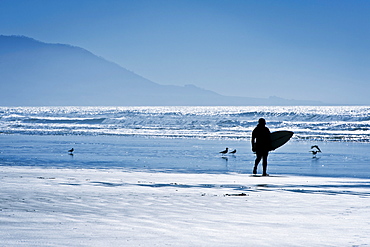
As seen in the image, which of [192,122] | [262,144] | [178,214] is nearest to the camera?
[178,214]

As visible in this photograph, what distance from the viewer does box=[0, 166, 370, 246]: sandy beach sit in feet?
17.3

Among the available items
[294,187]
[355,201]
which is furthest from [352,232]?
[294,187]

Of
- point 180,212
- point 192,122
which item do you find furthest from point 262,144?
point 192,122

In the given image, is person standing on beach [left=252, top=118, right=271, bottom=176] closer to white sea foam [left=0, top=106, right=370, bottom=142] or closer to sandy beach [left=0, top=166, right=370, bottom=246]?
sandy beach [left=0, top=166, right=370, bottom=246]

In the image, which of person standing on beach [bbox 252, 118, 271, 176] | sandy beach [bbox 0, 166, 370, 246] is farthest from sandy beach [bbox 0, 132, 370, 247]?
person standing on beach [bbox 252, 118, 271, 176]

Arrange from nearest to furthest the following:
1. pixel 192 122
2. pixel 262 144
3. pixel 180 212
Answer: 1. pixel 180 212
2. pixel 262 144
3. pixel 192 122

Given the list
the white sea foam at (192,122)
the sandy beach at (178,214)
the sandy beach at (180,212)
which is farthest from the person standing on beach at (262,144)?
the white sea foam at (192,122)

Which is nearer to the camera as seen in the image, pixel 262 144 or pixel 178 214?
pixel 178 214

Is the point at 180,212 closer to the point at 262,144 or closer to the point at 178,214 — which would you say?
the point at 178,214

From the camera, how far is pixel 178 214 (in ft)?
22.4

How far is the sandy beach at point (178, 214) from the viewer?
17.3 ft

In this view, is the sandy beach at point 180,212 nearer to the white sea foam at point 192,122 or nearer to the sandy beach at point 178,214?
the sandy beach at point 178,214

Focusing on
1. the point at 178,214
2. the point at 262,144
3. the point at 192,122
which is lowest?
the point at 178,214

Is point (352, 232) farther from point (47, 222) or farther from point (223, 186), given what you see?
point (223, 186)
